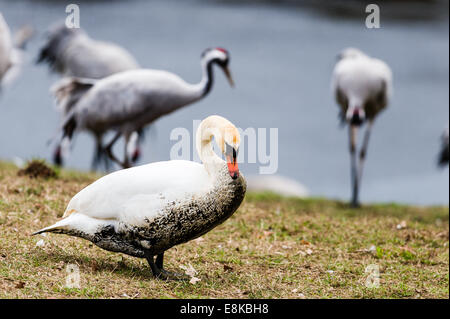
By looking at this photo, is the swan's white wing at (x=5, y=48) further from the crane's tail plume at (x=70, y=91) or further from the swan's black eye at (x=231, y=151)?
the swan's black eye at (x=231, y=151)

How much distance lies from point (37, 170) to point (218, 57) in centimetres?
243

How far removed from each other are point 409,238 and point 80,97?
3.90 metres

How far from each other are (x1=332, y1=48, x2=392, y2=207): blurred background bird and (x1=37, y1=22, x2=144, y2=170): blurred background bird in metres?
2.61

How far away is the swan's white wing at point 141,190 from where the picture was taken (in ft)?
12.8

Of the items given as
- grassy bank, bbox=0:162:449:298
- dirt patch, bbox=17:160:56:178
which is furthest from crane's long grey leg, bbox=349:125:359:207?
dirt patch, bbox=17:160:56:178

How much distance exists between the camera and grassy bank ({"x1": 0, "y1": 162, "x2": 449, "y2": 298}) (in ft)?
13.1

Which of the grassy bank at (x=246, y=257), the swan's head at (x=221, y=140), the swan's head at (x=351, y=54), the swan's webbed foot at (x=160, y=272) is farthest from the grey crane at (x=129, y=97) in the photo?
the swan's head at (x=221, y=140)

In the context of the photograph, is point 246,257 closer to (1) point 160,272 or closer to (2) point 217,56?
(1) point 160,272

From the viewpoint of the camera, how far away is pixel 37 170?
6.62 m

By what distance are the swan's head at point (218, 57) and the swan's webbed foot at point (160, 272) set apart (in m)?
4.02

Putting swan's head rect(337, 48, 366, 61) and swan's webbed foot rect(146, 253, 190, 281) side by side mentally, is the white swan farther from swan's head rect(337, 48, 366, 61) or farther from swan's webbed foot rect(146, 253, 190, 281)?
swan's head rect(337, 48, 366, 61)

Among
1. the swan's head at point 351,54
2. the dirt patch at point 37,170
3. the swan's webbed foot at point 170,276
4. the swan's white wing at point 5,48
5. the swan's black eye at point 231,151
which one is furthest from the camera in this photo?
the swan's head at point 351,54

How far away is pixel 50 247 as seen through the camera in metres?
4.59

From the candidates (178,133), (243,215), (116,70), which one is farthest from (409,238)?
(116,70)
